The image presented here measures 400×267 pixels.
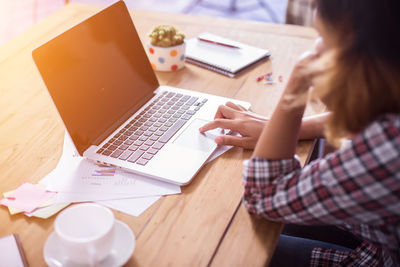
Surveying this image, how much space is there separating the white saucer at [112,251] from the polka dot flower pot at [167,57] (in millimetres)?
662

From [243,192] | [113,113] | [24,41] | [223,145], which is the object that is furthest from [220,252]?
[24,41]

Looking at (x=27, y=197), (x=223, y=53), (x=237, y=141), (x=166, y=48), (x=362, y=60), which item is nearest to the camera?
(x=362, y=60)

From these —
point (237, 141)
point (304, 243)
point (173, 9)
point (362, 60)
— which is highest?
point (362, 60)

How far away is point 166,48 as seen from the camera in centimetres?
121

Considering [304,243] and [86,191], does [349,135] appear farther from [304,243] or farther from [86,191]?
[86,191]

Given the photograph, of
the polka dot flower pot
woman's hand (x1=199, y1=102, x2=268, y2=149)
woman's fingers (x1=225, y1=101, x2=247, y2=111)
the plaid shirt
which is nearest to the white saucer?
the plaid shirt

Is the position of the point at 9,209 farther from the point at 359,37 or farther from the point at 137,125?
the point at 359,37

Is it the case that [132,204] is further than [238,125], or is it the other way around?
[238,125]

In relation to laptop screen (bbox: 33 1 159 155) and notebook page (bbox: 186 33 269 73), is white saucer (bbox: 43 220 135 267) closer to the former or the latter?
laptop screen (bbox: 33 1 159 155)

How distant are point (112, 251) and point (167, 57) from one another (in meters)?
0.71

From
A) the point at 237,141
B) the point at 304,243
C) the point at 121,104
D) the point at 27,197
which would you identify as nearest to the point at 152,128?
the point at 121,104

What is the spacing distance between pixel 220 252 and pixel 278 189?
→ 0.15 meters

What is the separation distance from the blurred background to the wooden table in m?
2.18

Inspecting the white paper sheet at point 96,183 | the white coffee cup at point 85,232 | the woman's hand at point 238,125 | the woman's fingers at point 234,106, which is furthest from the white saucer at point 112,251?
the woman's fingers at point 234,106
